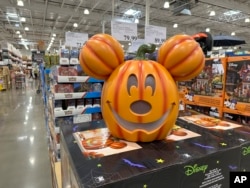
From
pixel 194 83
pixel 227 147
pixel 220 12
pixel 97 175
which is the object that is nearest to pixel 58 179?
pixel 97 175

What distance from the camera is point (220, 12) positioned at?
9.98m

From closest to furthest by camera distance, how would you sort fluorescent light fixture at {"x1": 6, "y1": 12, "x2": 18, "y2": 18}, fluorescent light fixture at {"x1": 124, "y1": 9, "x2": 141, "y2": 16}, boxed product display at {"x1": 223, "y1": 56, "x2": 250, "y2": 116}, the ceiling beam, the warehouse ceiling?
boxed product display at {"x1": 223, "y1": 56, "x2": 250, "y2": 116} < the ceiling beam < the warehouse ceiling < fluorescent light fixture at {"x1": 124, "y1": 9, "x2": 141, "y2": 16} < fluorescent light fixture at {"x1": 6, "y1": 12, "x2": 18, "y2": 18}

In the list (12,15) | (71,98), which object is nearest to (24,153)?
(71,98)

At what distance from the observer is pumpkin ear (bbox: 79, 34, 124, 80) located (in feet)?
2.54

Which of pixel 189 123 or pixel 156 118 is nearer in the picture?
pixel 156 118

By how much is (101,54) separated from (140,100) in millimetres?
239

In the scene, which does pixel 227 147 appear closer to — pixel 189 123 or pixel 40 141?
pixel 189 123

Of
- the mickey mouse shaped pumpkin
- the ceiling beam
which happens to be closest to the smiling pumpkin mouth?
the mickey mouse shaped pumpkin

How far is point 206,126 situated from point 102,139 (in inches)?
21.6

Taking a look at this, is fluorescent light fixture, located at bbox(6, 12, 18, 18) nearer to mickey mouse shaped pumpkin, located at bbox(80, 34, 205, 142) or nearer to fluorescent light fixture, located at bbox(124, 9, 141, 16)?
fluorescent light fixture, located at bbox(124, 9, 141, 16)

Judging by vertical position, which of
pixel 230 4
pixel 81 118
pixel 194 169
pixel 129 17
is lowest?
pixel 81 118

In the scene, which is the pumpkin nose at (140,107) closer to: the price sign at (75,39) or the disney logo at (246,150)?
the disney logo at (246,150)

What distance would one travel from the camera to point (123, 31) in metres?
3.48

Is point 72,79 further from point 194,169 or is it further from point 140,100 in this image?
point 194,169
